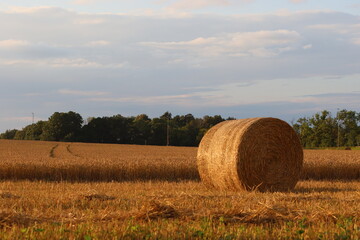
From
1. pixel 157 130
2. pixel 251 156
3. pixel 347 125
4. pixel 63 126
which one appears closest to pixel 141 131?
pixel 157 130

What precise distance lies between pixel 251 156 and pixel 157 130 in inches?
2367

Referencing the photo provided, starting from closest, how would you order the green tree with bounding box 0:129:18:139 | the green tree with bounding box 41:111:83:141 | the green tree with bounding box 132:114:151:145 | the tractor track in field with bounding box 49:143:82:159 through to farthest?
the tractor track in field with bounding box 49:143:82:159 < the green tree with bounding box 132:114:151:145 < the green tree with bounding box 41:111:83:141 < the green tree with bounding box 0:129:18:139

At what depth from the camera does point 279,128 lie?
1412 centimetres

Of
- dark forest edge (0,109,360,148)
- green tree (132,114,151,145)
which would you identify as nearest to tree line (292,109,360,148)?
dark forest edge (0,109,360,148)

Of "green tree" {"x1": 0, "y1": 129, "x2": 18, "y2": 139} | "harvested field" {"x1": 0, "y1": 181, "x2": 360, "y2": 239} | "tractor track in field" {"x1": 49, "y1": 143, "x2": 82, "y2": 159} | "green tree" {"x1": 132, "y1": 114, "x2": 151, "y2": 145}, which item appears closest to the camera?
"harvested field" {"x1": 0, "y1": 181, "x2": 360, "y2": 239}

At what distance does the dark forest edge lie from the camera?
2803 inches

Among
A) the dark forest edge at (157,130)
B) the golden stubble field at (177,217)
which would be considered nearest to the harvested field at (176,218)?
the golden stubble field at (177,217)

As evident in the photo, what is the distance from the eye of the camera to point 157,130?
73375 mm

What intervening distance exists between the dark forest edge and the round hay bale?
2108 inches

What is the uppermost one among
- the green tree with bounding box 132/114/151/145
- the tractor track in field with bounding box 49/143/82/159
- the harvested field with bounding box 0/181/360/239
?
the green tree with bounding box 132/114/151/145

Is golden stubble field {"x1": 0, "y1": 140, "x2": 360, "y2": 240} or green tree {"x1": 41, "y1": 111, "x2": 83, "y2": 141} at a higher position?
green tree {"x1": 41, "y1": 111, "x2": 83, "y2": 141}

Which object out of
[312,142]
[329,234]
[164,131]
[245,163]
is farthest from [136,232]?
[312,142]

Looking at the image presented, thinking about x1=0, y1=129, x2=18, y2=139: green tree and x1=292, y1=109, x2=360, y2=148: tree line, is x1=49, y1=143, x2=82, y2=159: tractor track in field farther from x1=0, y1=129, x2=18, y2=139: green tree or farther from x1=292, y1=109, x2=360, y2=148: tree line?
x1=0, y1=129, x2=18, y2=139: green tree

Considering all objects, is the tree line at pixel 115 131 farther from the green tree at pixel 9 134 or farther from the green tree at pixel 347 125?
the green tree at pixel 9 134
